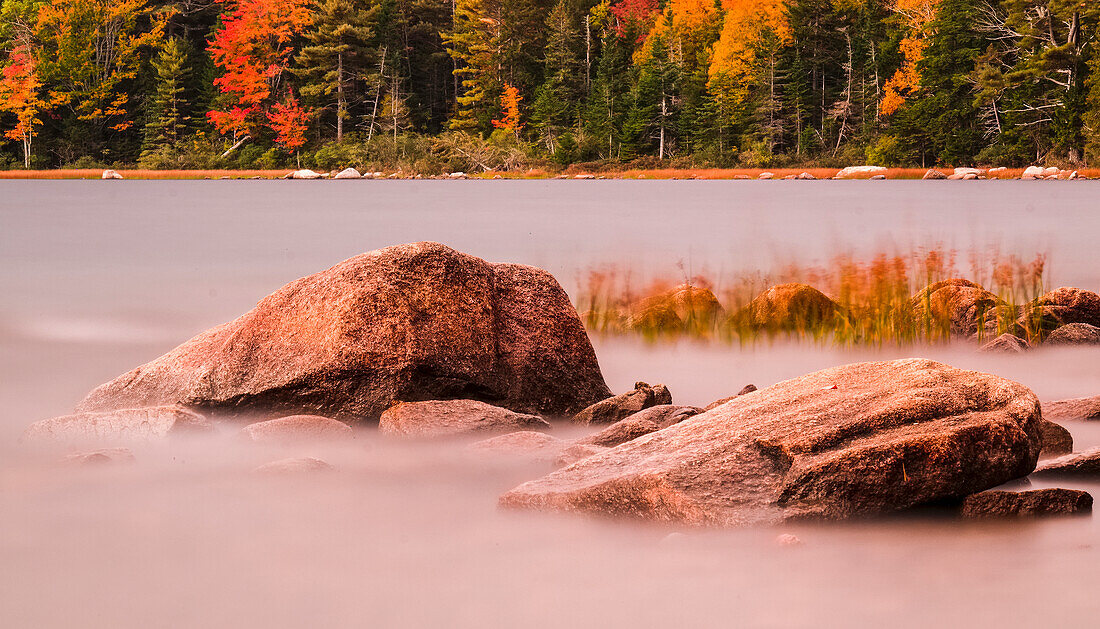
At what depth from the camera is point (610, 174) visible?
6184cm

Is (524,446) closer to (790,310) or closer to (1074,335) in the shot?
(790,310)

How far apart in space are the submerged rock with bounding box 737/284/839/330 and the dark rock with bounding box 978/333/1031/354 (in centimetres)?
133

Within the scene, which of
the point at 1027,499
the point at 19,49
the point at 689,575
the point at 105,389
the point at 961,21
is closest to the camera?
the point at 689,575

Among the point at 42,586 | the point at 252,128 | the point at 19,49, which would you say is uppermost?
the point at 19,49

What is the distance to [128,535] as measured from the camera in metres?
4.58

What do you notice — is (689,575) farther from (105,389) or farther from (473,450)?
(105,389)

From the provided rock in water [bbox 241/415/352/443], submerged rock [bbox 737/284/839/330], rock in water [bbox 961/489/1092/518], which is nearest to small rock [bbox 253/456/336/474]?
rock in water [bbox 241/415/352/443]

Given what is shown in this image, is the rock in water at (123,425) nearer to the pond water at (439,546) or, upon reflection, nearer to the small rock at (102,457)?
the pond water at (439,546)

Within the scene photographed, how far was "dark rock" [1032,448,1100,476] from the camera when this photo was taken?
16.1ft

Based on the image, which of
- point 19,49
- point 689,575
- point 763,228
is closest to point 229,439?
point 689,575

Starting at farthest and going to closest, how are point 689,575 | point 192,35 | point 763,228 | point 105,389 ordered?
1. point 192,35
2. point 763,228
3. point 105,389
4. point 689,575

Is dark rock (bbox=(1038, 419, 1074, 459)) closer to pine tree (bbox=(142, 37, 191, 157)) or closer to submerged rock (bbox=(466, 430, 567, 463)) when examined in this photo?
submerged rock (bbox=(466, 430, 567, 463))

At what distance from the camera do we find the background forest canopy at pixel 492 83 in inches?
2293

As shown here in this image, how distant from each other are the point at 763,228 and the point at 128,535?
2126 cm
